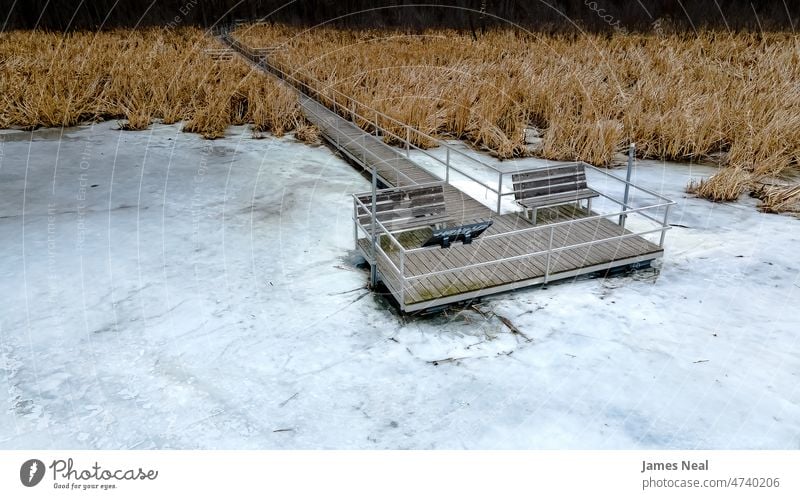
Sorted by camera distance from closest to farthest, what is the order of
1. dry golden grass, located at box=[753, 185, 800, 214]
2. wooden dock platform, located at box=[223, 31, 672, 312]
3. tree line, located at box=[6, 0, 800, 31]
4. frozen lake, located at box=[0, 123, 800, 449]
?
1. frozen lake, located at box=[0, 123, 800, 449]
2. wooden dock platform, located at box=[223, 31, 672, 312]
3. dry golden grass, located at box=[753, 185, 800, 214]
4. tree line, located at box=[6, 0, 800, 31]

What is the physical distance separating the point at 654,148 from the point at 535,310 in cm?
840

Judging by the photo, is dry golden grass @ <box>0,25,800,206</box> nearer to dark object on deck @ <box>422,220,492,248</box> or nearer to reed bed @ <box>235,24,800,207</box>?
reed bed @ <box>235,24,800,207</box>

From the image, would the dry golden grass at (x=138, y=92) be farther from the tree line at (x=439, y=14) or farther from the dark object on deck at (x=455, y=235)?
the tree line at (x=439, y=14)

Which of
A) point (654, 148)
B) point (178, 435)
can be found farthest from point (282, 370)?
point (654, 148)

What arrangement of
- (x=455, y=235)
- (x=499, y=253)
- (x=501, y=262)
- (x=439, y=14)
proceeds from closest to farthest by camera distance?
(x=455, y=235) < (x=501, y=262) < (x=499, y=253) < (x=439, y=14)

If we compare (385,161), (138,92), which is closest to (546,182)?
(385,161)

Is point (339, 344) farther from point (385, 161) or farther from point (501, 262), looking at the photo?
point (385, 161)

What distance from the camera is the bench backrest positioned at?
846cm

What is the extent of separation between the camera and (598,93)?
51.5ft

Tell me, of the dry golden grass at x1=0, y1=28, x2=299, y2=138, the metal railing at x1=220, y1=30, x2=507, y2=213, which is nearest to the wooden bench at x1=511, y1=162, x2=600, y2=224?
the metal railing at x1=220, y1=30, x2=507, y2=213

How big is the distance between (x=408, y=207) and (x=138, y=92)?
39.2 ft

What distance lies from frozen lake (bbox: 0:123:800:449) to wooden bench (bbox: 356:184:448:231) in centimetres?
87

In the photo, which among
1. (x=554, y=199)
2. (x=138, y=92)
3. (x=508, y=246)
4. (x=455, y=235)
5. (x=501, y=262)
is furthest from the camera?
(x=138, y=92)

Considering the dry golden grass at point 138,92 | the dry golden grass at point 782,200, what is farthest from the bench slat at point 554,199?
the dry golden grass at point 138,92
